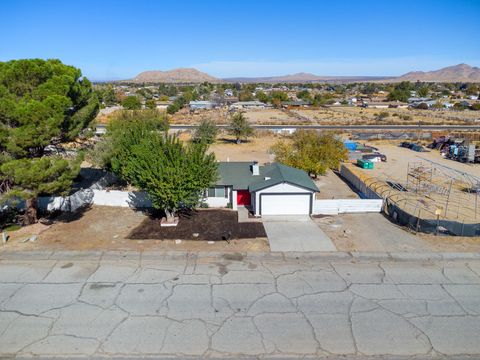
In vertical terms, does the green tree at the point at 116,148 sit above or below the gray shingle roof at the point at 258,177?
above

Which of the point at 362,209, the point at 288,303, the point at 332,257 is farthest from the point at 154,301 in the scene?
the point at 362,209

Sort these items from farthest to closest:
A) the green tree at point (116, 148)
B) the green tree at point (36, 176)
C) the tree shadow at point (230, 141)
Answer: the tree shadow at point (230, 141), the green tree at point (116, 148), the green tree at point (36, 176)

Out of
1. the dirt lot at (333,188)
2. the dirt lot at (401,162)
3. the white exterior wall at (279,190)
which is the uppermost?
the white exterior wall at (279,190)

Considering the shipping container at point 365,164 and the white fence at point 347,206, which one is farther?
the shipping container at point 365,164

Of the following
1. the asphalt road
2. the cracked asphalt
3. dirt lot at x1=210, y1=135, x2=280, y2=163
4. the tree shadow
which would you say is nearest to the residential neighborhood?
the cracked asphalt

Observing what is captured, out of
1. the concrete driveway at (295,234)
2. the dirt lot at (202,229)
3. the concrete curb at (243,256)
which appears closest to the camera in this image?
the concrete curb at (243,256)

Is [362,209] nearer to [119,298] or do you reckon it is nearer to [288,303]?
[288,303]

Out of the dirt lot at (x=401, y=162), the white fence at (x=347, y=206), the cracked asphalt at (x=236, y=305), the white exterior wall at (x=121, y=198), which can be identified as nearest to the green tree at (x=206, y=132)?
the dirt lot at (x=401, y=162)

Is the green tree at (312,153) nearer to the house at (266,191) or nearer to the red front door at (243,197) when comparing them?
the house at (266,191)
